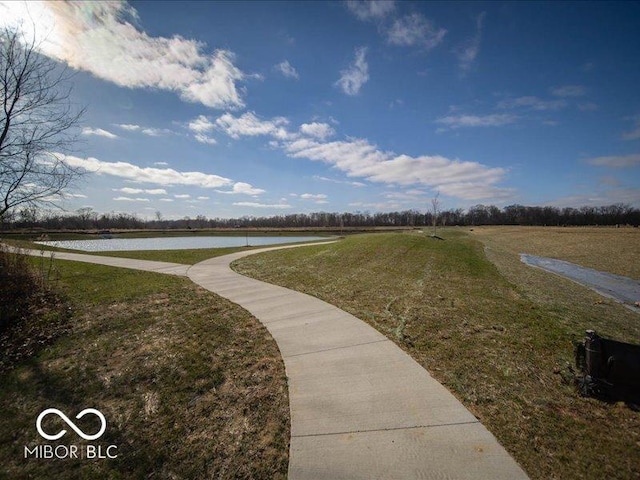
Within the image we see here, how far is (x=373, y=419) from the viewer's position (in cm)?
369

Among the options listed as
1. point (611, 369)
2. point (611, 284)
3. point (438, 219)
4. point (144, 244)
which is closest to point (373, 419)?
point (611, 369)

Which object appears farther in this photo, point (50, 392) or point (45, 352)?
point (45, 352)

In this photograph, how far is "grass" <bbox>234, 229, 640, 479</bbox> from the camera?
130 inches

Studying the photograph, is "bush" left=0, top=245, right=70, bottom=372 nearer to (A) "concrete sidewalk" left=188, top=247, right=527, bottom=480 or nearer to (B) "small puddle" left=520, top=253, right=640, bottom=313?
(A) "concrete sidewalk" left=188, top=247, right=527, bottom=480

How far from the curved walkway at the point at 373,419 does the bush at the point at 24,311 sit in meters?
5.20

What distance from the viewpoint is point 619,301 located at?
11.5 meters

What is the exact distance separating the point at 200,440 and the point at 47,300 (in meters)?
8.14

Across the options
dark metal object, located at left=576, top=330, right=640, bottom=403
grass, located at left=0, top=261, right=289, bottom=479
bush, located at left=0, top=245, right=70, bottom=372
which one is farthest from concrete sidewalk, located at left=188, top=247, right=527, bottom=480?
bush, located at left=0, top=245, right=70, bottom=372

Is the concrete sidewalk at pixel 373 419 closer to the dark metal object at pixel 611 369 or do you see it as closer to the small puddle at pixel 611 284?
the dark metal object at pixel 611 369

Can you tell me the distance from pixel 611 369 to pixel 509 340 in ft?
7.35

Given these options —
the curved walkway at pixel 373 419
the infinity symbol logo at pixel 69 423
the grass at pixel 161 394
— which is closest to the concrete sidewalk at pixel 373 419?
the curved walkway at pixel 373 419

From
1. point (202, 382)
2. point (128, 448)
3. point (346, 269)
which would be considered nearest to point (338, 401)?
point (202, 382)

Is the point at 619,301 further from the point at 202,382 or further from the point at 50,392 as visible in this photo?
the point at 50,392

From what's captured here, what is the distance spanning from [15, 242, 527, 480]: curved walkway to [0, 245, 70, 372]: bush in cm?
520
